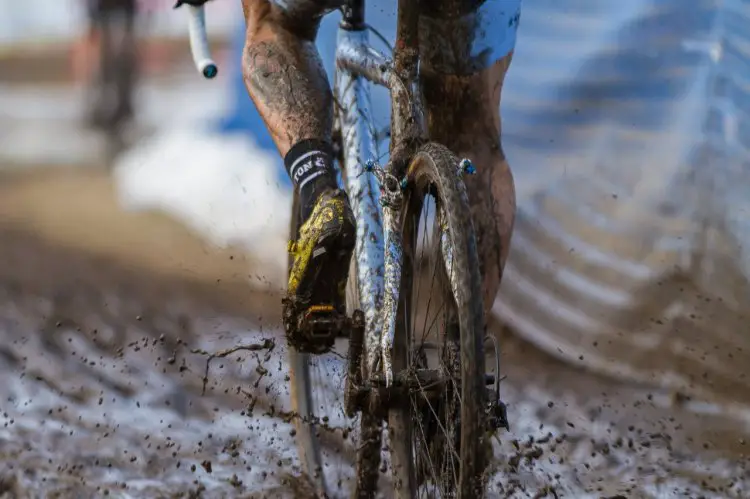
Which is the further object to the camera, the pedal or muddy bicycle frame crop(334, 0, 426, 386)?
the pedal

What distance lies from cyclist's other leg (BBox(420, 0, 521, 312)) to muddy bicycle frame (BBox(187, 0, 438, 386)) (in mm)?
146

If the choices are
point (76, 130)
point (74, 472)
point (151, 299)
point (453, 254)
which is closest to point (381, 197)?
point (453, 254)

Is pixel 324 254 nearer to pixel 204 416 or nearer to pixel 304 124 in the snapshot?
pixel 304 124

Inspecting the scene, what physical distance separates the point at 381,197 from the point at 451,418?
0.50 meters

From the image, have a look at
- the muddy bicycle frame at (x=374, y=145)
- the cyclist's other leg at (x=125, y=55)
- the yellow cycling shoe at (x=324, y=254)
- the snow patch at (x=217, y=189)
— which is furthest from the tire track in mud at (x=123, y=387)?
the cyclist's other leg at (x=125, y=55)

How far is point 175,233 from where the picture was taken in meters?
5.85

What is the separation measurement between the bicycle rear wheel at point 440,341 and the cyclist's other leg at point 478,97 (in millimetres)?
222

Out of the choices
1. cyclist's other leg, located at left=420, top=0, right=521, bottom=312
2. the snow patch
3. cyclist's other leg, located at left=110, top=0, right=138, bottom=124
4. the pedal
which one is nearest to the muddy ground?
the snow patch

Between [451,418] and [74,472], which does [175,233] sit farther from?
[451,418]

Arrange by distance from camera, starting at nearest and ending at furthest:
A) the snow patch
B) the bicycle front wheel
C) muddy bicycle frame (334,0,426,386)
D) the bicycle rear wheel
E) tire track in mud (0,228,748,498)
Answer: the bicycle rear wheel, muddy bicycle frame (334,0,426,386), the bicycle front wheel, tire track in mud (0,228,748,498), the snow patch

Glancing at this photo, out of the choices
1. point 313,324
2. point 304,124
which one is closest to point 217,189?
point 304,124

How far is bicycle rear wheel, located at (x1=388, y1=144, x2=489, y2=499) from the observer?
216 centimetres

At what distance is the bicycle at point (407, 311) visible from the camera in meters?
2.17

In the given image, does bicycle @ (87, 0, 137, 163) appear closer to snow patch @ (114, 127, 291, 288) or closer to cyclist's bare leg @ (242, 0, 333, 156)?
snow patch @ (114, 127, 291, 288)
